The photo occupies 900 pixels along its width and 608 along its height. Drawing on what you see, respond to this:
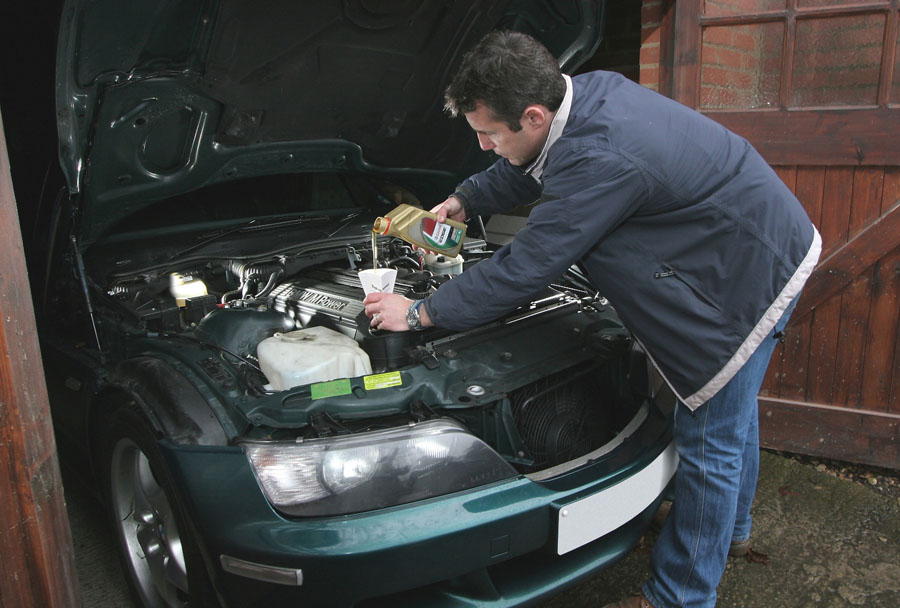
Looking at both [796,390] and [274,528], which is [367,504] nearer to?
[274,528]

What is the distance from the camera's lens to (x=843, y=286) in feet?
10.0

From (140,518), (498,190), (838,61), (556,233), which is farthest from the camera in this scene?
(838,61)

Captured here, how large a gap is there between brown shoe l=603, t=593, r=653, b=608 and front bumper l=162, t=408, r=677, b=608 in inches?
12.8

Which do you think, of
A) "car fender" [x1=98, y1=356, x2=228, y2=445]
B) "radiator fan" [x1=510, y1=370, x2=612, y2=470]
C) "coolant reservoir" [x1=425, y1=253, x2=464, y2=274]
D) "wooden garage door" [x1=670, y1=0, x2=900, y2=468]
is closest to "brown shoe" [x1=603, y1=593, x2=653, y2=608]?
"radiator fan" [x1=510, y1=370, x2=612, y2=470]

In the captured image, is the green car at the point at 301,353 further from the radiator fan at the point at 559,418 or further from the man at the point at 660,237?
the man at the point at 660,237

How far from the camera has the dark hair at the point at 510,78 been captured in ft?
5.76

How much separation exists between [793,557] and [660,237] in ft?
5.11

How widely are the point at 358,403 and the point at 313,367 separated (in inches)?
8.3

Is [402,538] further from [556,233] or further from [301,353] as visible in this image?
[556,233]

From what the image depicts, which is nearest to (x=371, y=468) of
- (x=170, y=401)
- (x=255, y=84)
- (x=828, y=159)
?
(x=170, y=401)

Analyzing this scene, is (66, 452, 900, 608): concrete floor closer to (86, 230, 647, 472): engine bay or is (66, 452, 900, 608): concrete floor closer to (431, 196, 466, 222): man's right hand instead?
(86, 230, 647, 472): engine bay

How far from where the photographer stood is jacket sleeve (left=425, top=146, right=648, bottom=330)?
1705 mm

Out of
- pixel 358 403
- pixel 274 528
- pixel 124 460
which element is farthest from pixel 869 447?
pixel 124 460

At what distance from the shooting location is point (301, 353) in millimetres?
2008
